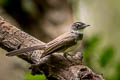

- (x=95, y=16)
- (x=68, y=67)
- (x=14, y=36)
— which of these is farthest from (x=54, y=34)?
(x=95, y=16)

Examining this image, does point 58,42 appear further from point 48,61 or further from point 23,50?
point 23,50

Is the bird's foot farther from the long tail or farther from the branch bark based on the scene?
the long tail

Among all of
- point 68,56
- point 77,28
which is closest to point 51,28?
point 77,28

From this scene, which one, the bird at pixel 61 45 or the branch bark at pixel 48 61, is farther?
the bird at pixel 61 45

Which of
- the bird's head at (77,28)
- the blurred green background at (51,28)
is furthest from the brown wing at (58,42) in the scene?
the blurred green background at (51,28)

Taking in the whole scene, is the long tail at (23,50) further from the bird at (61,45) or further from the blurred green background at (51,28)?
the blurred green background at (51,28)

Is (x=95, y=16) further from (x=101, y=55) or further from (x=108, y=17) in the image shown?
(x=101, y=55)

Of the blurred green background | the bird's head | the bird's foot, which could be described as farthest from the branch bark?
the bird's head

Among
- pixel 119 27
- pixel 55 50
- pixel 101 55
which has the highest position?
pixel 55 50
